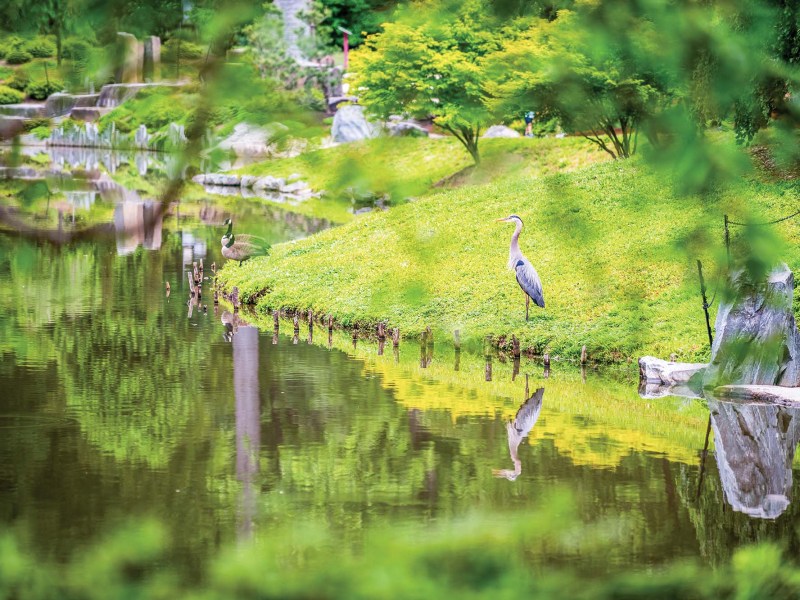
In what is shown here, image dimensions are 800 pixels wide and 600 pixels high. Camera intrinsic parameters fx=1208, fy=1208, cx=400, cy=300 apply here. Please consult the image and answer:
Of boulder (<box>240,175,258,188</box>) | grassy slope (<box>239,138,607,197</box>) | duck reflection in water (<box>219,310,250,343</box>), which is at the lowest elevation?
grassy slope (<box>239,138,607,197</box>)

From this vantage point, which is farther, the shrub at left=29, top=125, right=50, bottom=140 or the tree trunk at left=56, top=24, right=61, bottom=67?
the shrub at left=29, top=125, right=50, bottom=140

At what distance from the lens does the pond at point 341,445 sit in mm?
12211

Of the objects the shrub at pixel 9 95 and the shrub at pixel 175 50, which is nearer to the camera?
the shrub at pixel 175 50

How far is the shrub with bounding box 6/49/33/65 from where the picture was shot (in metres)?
3.04

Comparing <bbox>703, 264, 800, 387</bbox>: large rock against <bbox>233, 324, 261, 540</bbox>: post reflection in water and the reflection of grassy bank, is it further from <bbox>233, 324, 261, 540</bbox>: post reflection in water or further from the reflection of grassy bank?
<bbox>233, 324, 261, 540</bbox>: post reflection in water

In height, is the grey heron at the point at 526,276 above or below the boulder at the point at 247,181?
below

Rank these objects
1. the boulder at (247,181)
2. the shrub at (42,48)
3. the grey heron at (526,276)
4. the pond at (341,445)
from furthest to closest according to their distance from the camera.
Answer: the boulder at (247,181), the grey heron at (526,276), the pond at (341,445), the shrub at (42,48)

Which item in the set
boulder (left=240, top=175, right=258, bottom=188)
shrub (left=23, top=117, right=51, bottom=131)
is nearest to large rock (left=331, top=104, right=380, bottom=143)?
shrub (left=23, top=117, right=51, bottom=131)

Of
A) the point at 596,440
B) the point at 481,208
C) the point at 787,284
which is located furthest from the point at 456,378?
the point at 481,208

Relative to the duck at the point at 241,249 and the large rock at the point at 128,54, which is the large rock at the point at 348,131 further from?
the duck at the point at 241,249

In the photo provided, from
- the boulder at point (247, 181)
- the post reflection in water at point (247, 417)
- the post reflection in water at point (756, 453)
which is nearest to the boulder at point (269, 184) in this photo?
the boulder at point (247, 181)

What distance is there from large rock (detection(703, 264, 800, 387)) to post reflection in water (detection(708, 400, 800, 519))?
586mm

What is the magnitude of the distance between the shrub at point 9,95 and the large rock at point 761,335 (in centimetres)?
1313

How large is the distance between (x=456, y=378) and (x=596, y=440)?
3.90 meters
